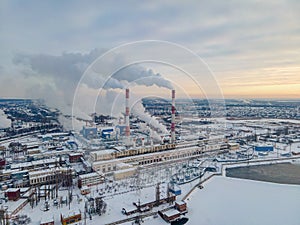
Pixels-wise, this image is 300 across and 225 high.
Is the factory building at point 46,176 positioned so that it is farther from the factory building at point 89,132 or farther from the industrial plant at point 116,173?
the factory building at point 89,132

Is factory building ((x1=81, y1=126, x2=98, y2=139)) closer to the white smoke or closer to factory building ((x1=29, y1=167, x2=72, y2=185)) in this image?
the white smoke

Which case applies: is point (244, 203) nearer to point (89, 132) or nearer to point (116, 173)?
point (116, 173)

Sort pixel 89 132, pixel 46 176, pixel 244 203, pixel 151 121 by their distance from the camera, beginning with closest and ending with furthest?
pixel 244 203, pixel 46 176, pixel 151 121, pixel 89 132

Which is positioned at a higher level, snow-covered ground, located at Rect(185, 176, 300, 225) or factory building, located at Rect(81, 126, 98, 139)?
Answer: factory building, located at Rect(81, 126, 98, 139)

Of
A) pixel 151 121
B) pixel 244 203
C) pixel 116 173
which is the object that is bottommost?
pixel 244 203

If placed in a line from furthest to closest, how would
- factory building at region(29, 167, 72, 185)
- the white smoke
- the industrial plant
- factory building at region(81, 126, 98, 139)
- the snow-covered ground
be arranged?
factory building at region(81, 126, 98, 139) < the white smoke < factory building at region(29, 167, 72, 185) < the industrial plant < the snow-covered ground

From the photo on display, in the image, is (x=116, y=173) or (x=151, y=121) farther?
(x=151, y=121)

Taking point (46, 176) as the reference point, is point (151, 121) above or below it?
above

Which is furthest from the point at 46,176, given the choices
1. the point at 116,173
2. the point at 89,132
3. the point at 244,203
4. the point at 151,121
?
the point at 151,121

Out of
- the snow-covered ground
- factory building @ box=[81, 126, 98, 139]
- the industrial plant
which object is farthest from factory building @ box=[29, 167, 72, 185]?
factory building @ box=[81, 126, 98, 139]

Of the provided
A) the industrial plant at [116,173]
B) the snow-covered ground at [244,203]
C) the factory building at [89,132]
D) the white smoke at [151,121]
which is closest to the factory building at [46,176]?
the industrial plant at [116,173]

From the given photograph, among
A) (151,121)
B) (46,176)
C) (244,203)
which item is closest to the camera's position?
(244,203)
